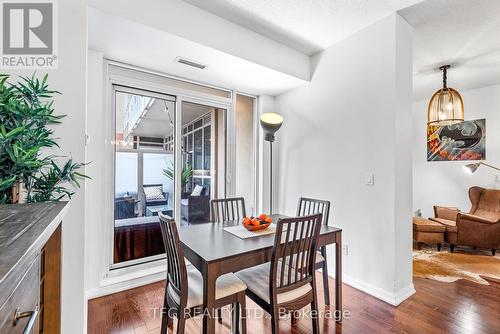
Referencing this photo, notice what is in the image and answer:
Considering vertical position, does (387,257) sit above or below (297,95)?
below

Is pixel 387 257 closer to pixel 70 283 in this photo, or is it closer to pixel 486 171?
pixel 70 283

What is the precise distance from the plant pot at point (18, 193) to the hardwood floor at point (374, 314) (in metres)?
1.24

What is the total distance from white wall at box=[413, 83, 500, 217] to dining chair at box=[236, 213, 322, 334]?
4.31 metres

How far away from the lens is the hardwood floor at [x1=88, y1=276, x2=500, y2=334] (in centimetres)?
189

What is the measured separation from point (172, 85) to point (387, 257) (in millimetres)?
3021

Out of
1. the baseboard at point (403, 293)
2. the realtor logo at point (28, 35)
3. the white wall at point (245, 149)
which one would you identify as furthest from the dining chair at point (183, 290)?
the white wall at point (245, 149)

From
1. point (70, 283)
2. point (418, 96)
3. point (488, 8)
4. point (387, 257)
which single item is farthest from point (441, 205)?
point (70, 283)

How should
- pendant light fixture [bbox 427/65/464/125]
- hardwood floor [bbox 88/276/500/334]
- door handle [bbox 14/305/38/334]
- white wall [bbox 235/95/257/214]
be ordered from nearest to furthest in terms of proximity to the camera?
door handle [bbox 14/305/38/334]
hardwood floor [bbox 88/276/500/334]
pendant light fixture [bbox 427/65/464/125]
white wall [bbox 235/95/257/214]

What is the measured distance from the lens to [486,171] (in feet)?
13.5

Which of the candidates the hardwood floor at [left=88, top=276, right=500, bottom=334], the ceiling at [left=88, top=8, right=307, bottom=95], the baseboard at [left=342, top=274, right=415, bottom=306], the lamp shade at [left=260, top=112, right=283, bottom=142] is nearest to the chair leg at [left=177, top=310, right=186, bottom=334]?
the hardwood floor at [left=88, top=276, right=500, bottom=334]

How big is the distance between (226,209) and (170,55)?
167cm

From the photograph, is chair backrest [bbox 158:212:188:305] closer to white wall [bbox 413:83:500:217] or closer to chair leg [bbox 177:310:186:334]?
chair leg [bbox 177:310:186:334]

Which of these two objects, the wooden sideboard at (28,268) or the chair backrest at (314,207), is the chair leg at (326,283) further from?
the wooden sideboard at (28,268)

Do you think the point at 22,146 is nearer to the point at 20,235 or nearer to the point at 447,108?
the point at 20,235
